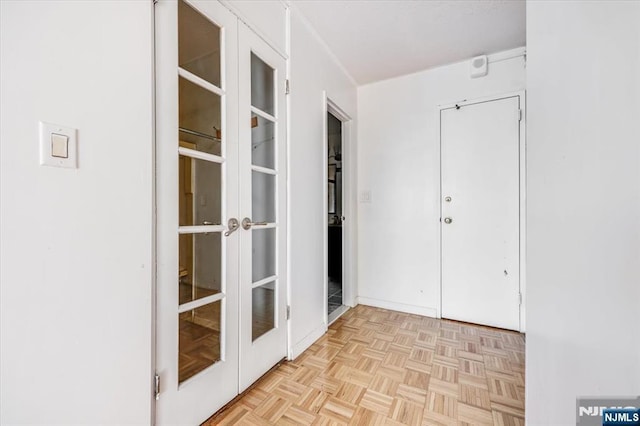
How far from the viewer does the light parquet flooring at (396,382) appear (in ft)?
A: 4.41

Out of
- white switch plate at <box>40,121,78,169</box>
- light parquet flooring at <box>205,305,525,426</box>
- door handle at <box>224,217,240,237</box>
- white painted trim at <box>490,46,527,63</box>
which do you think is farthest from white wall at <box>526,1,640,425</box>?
white painted trim at <box>490,46,527,63</box>

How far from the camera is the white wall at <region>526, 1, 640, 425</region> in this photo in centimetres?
65

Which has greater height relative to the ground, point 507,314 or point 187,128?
point 187,128

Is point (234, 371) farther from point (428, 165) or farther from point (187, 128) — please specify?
point (428, 165)

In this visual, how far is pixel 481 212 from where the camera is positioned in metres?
2.49

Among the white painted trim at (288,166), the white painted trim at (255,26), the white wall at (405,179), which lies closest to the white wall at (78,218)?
the white painted trim at (255,26)

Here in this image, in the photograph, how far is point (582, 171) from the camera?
74 centimetres

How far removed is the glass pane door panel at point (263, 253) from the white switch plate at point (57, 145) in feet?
3.00

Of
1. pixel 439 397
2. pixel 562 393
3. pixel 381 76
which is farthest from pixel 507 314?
pixel 381 76

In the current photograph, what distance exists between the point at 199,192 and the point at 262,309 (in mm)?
861

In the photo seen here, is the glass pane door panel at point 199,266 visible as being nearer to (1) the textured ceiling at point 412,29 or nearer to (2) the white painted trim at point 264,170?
(2) the white painted trim at point 264,170

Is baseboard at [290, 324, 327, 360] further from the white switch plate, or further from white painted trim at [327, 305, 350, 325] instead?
the white switch plate

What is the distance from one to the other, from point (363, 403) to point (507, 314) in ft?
5.86

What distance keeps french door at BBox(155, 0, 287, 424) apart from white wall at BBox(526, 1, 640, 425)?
Answer: 133cm
